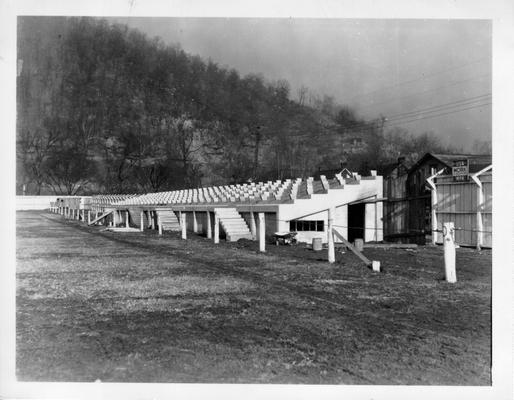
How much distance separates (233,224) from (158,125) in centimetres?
11577

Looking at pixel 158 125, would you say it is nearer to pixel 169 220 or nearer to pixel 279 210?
pixel 169 220

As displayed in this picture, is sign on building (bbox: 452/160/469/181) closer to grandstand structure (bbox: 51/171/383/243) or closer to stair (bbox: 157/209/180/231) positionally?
grandstand structure (bbox: 51/171/383/243)

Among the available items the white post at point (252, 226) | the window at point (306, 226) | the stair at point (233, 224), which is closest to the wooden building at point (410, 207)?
the window at point (306, 226)

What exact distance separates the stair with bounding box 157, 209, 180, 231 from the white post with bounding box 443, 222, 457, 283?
73.1 feet

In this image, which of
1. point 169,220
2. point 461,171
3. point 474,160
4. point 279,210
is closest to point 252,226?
point 279,210

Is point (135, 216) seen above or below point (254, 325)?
above

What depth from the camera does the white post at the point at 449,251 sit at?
435 inches

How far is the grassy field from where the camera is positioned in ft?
21.6

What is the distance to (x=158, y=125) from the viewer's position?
136 metres

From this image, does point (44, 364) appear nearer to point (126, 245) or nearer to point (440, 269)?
point (440, 269)

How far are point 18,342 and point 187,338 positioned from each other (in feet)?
8.49

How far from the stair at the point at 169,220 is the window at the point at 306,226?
912 cm

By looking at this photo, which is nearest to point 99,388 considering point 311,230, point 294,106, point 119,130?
point 311,230

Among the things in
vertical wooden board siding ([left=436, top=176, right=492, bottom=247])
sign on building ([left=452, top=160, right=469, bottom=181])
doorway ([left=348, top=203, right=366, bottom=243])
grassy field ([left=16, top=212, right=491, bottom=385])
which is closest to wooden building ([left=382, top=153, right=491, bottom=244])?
doorway ([left=348, top=203, right=366, bottom=243])
